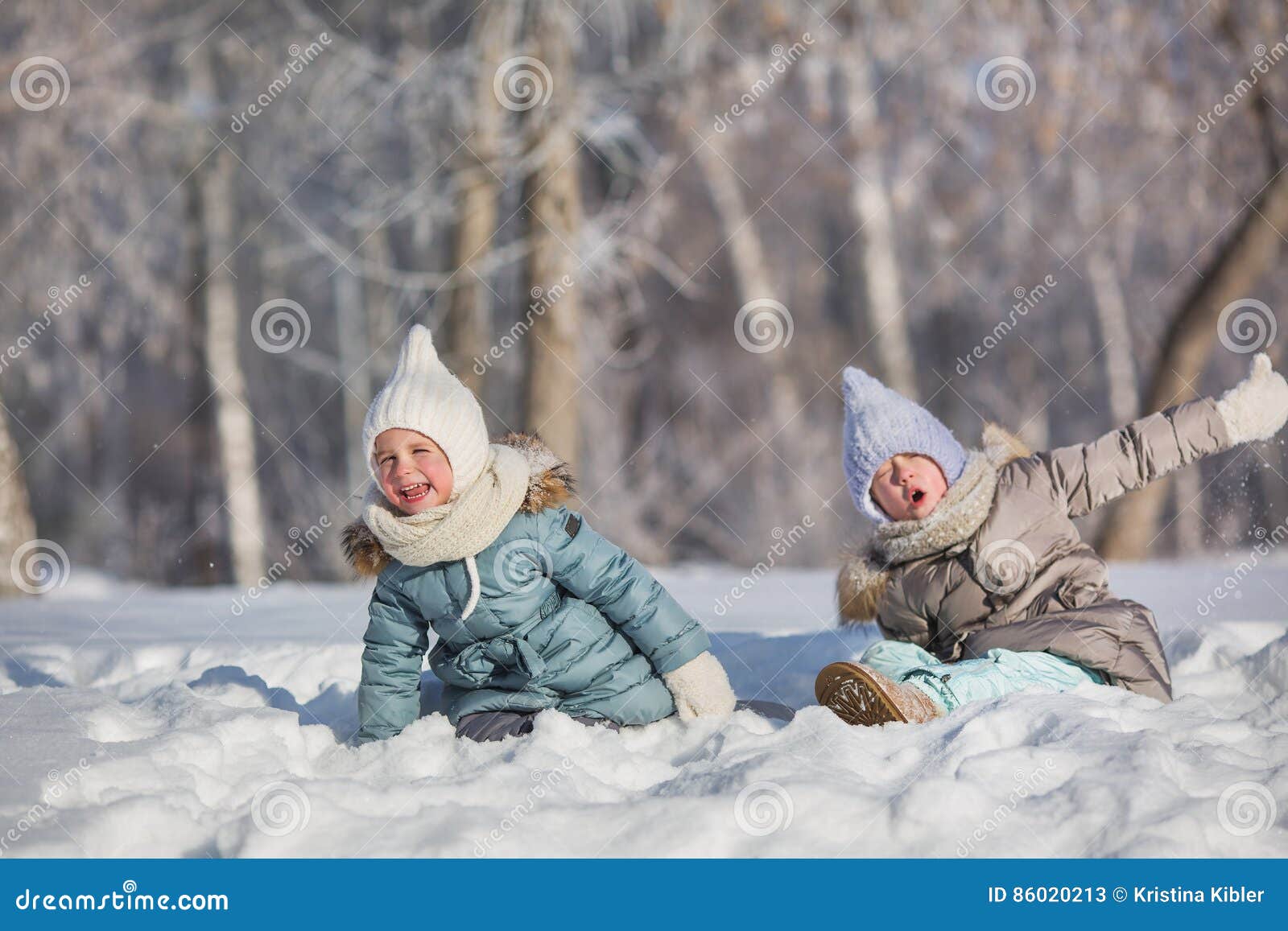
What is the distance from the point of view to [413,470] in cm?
293

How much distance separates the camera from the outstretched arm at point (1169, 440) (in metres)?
3.38

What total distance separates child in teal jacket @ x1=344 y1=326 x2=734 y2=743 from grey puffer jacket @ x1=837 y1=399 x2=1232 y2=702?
0.72 metres

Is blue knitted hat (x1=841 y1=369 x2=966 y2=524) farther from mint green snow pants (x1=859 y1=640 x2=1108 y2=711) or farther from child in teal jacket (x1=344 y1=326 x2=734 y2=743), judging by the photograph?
child in teal jacket (x1=344 y1=326 x2=734 y2=743)

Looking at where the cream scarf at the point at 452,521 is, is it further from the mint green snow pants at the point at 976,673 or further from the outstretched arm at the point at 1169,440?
the outstretched arm at the point at 1169,440

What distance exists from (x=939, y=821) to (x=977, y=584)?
1268mm

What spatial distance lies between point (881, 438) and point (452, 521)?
1306 millimetres

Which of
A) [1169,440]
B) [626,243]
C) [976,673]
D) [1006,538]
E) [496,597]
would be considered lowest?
[976,673]

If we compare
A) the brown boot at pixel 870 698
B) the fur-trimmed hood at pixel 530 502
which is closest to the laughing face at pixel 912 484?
the brown boot at pixel 870 698

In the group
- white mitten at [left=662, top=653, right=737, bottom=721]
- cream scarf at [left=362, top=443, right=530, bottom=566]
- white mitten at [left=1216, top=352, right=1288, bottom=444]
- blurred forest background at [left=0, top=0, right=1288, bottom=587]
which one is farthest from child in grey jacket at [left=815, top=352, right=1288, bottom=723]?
cream scarf at [left=362, top=443, right=530, bottom=566]

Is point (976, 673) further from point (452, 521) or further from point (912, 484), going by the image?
point (452, 521)

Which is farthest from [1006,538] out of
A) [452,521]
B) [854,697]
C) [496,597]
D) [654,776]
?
[452,521]

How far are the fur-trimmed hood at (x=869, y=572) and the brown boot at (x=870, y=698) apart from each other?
0.57 metres

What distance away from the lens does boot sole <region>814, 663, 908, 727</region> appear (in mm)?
2855

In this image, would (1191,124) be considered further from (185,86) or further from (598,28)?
(185,86)
